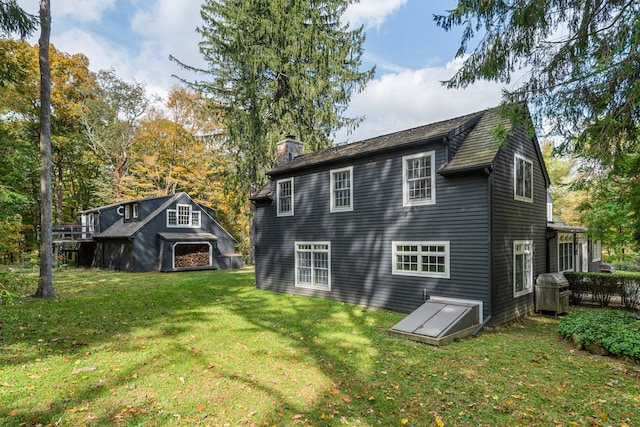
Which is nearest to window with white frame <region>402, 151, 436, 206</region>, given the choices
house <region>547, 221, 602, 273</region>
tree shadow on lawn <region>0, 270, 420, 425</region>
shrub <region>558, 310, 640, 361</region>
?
tree shadow on lawn <region>0, 270, 420, 425</region>

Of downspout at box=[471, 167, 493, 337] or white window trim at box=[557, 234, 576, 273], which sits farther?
white window trim at box=[557, 234, 576, 273]

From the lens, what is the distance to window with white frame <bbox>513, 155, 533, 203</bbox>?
9.91m

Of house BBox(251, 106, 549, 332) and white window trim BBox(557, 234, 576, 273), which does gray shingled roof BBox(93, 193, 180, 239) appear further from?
white window trim BBox(557, 234, 576, 273)

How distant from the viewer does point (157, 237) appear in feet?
72.4

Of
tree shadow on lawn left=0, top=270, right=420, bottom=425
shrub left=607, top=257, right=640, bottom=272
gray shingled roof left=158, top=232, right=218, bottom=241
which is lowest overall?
shrub left=607, top=257, right=640, bottom=272

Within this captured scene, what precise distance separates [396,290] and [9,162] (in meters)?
11.1

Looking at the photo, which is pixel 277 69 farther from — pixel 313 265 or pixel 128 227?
pixel 128 227

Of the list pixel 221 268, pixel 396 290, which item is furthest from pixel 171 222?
pixel 396 290

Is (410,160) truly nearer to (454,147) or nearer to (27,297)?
(454,147)

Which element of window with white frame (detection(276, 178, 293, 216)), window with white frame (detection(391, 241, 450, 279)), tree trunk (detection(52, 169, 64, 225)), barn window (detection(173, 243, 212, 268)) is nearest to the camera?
window with white frame (detection(391, 241, 450, 279))

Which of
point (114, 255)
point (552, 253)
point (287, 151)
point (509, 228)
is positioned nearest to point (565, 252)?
point (552, 253)

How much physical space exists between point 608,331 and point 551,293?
3774 mm

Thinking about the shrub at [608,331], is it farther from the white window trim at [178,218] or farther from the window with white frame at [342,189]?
the white window trim at [178,218]

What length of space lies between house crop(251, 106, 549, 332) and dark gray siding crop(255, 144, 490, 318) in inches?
1.3
